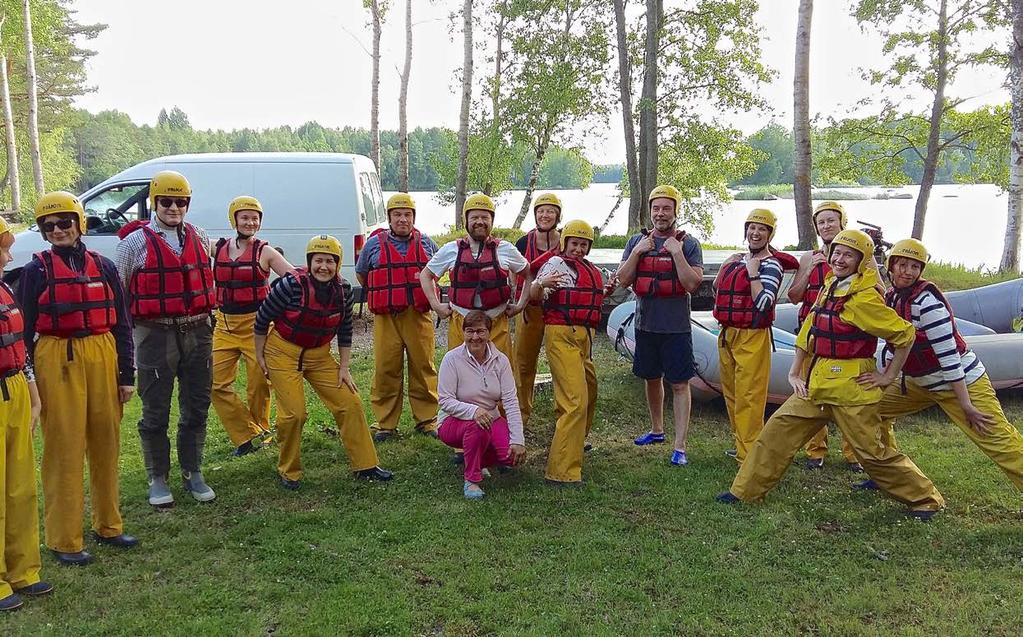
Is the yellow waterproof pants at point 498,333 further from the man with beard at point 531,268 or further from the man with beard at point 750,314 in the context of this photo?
the man with beard at point 750,314

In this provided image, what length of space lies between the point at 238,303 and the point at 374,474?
1.77 m

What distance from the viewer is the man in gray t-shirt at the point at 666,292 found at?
5.00m

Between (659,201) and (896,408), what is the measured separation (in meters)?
2.04

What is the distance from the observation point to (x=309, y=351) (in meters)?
4.73

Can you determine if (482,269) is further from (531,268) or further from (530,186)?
(530,186)

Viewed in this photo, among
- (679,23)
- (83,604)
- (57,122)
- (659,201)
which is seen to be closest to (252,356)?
(83,604)

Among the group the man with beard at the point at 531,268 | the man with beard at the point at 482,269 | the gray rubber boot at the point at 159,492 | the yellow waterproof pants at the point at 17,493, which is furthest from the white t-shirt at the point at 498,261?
the yellow waterproof pants at the point at 17,493

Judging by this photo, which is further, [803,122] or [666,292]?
[803,122]

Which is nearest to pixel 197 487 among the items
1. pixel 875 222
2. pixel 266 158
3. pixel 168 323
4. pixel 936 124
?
pixel 168 323

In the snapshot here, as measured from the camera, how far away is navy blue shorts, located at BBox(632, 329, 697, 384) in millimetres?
5223

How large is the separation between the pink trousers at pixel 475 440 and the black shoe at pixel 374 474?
20.9 inches

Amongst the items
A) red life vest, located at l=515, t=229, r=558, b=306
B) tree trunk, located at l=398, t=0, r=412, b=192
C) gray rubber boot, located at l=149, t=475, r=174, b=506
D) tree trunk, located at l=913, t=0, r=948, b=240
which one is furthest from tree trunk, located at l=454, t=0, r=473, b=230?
gray rubber boot, located at l=149, t=475, r=174, b=506

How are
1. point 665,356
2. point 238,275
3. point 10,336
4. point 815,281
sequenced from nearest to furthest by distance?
point 10,336, point 815,281, point 665,356, point 238,275

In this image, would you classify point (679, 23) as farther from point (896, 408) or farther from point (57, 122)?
point (57, 122)
